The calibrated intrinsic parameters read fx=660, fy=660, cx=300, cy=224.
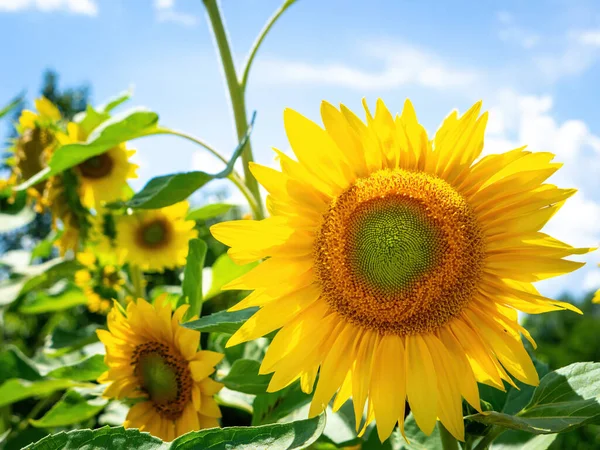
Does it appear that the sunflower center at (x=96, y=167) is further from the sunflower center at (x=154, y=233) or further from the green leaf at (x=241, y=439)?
the green leaf at (x=241, y=439)

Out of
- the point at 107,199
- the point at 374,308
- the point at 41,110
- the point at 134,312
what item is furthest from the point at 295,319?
the point at 41,110

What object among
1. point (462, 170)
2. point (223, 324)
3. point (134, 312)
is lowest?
point (134, 312)

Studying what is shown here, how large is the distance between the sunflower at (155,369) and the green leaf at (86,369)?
0.07 metres

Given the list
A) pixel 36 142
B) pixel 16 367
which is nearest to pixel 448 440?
pixel 16 367

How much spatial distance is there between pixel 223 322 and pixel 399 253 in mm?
297

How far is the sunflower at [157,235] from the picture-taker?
7.12 ft

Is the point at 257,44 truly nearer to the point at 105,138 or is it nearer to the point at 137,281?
the point at 105,138

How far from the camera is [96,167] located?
2047mm

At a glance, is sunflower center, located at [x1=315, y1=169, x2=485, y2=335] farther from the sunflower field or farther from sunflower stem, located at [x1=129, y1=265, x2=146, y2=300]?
sunflower stem, located at [x1=129, y1=265, x2=146, y2=300]

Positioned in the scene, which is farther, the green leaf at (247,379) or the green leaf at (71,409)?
the green leaf at (71,409)

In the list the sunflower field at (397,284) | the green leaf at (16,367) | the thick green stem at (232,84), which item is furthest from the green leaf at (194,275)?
the green leaf at (16,367)

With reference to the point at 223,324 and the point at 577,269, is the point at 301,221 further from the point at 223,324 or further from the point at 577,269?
the point at 577,269

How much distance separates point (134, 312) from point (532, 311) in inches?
29.5

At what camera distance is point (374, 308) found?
41.2 inches
